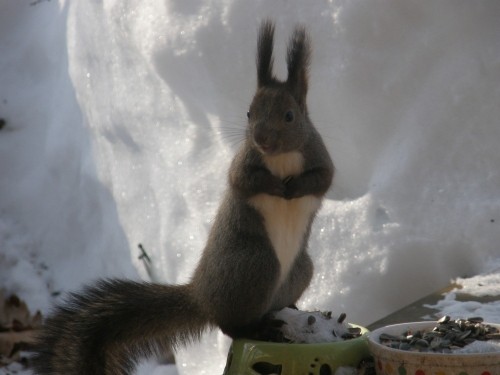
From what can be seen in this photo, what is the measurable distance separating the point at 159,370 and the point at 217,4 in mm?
1706

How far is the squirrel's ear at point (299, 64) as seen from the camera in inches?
102

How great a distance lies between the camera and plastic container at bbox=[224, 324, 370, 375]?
225 cm

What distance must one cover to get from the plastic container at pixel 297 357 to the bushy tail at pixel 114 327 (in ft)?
0.98

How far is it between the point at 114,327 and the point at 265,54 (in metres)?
0.87

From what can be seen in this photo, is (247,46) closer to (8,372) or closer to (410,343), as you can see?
(8,372)

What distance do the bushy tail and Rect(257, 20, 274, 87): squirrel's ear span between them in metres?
0.64

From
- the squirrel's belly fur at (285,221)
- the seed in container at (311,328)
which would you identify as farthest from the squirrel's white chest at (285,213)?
the seed in container at (311,328)

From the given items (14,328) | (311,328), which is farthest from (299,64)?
(14,328)

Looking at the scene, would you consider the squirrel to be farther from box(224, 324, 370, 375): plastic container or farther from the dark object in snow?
the dark object in snow

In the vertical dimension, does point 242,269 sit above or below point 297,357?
above

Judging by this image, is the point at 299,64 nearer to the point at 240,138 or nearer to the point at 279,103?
the point at 279,103

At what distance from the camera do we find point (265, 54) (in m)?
2.58

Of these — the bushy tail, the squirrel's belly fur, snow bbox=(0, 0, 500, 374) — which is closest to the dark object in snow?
snow bbox=(0, 0, 500, 374)

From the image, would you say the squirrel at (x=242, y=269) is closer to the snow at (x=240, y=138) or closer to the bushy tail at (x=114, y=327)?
the bushy tail at (x=114, y=327)
